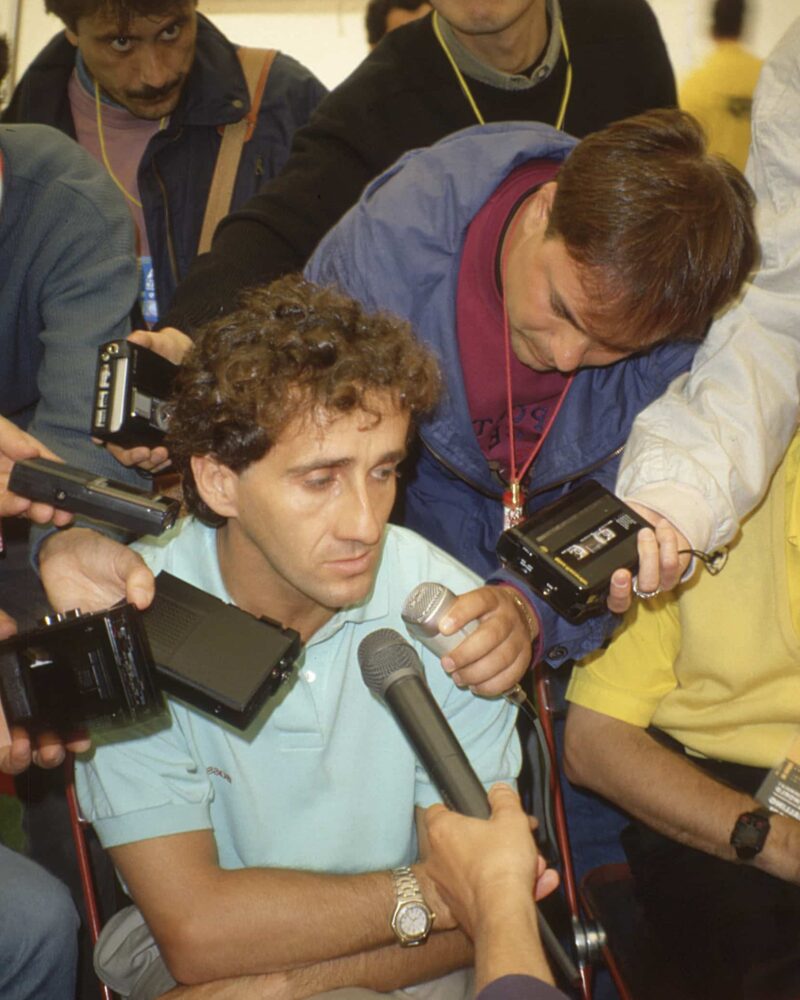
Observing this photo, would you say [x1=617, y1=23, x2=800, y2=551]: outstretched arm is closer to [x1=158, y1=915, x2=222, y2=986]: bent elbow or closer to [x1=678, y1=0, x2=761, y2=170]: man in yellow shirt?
[x1=678, y1=0, x2=761, y2=170]: man in yellow shirt

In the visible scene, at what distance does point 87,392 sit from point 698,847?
1386 mm

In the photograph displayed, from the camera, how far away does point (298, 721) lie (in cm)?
177

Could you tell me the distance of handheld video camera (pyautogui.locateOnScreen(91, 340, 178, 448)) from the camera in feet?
5.79

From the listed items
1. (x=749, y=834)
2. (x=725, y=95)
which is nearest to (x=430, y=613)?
(x=749, y=834)

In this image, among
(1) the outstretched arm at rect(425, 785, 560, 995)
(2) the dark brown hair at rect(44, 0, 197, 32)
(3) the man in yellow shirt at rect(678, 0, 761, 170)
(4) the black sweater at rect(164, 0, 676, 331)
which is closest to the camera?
(1) the outstretched arm at rect(425, 785, 560, 995)

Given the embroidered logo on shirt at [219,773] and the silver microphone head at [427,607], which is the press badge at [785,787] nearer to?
the silver microphone head at [427,607]

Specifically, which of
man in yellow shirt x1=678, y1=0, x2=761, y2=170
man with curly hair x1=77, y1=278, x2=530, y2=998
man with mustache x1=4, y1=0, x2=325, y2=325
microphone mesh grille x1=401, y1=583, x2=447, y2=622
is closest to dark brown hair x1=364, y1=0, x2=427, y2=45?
man with mustache x1=4, y1=0, x2=325, y2=325

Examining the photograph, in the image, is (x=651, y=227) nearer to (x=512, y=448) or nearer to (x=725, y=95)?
(x=512, y=448)

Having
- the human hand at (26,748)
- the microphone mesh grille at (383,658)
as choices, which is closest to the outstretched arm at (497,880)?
the microphone mesh grille at (383,658)

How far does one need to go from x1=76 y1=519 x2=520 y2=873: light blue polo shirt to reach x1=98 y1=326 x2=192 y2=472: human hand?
13 centimetres

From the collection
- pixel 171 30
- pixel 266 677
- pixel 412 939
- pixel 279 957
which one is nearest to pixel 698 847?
pixel 412 939

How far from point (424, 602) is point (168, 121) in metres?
1.80

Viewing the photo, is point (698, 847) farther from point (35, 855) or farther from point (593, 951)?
point (35, 855)

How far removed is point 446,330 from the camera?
6.68 ft
